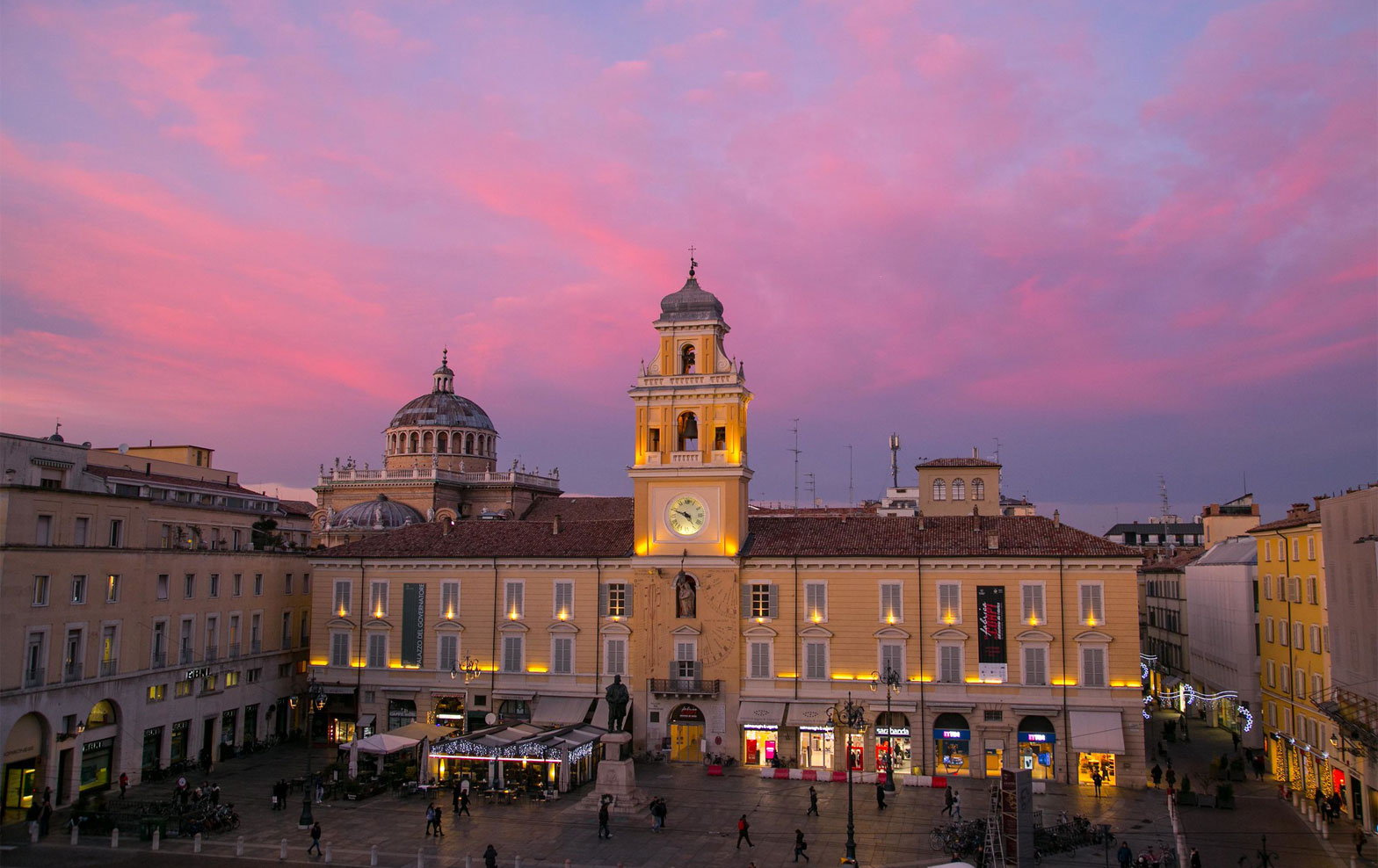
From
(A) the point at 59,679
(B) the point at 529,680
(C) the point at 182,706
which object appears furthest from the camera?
(B) the point at 529,680

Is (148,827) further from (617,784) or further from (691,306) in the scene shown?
(691,306)

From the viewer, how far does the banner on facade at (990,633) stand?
49.2m

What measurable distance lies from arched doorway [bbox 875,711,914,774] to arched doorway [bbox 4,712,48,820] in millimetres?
34893

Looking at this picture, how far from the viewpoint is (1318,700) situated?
4531cm

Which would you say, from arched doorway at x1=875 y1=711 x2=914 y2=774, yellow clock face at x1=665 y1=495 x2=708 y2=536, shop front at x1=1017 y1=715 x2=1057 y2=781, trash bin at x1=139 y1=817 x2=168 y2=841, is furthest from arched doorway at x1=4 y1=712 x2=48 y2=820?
shop front at x1=1017 y1=715 x2=1057 y2=781

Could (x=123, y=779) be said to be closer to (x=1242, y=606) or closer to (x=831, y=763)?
(x=831, y=763)

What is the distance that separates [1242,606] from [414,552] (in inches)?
1761

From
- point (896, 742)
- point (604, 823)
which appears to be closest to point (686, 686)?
point (896, 742)

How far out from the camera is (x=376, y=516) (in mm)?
80562

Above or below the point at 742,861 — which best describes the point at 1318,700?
above

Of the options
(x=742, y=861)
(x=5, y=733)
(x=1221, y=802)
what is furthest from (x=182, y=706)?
(x=1221, y=802)

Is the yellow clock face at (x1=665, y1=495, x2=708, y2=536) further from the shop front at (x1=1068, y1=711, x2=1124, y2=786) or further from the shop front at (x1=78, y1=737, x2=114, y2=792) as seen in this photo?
the shop front at (x1=78, y1=737, x2=114, y2=792)

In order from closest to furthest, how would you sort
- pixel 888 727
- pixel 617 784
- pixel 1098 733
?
pixel 617 784 → pixel 1098 733 → pixel 888 727

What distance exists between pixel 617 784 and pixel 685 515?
621 inches
